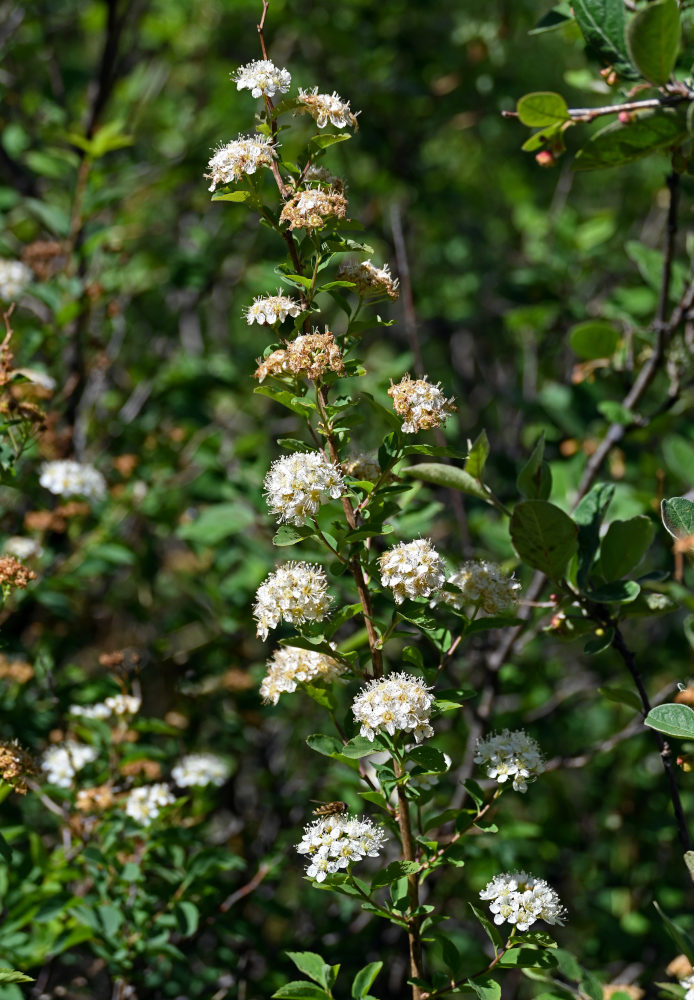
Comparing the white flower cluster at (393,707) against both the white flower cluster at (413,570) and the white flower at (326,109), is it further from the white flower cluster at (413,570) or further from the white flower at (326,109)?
the white flower at (326,109)

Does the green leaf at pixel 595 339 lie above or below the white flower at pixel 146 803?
above

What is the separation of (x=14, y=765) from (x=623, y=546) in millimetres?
874

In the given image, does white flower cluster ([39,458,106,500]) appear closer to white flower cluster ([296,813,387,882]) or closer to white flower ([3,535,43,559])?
white flower ([3,535,43,559])

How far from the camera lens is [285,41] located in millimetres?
3906

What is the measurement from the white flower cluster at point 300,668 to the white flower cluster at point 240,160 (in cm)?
58

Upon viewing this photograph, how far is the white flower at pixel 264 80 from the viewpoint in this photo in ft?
3.89

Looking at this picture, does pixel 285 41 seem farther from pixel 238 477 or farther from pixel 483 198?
pixel 238 477

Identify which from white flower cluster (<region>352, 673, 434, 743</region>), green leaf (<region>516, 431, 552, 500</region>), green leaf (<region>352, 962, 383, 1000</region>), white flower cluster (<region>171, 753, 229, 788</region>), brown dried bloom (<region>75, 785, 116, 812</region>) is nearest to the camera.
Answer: white flower cluster (<region>352, 673, 434, 743</region>)

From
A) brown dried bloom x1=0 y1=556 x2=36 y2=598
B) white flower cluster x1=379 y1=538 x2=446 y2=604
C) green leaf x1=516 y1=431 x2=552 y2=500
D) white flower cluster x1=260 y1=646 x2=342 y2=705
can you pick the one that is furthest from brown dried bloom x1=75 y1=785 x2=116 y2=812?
green leaf x1=516 y1=431 x2=552 y2=500

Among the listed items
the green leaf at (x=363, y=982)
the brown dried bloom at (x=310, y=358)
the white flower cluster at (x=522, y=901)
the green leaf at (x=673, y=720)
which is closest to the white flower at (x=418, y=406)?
the brown dried bloom at (x=310, y=358)

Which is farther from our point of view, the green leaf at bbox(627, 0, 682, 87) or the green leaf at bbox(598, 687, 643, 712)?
the green leaf at bbox(598, 687, 643, 712)

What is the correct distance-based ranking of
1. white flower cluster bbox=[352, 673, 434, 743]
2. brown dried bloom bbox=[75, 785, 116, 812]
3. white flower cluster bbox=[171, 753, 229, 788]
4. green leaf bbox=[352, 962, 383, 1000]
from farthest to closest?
white flower cluster bbox=[171, 753, 229, 788] < brown dried bloom bbox=[75, 785, 116, 812] < green leaf bbox=[352, 962, 383, 1000] < white flower cluster bbox=[352, 673, 434, 743]

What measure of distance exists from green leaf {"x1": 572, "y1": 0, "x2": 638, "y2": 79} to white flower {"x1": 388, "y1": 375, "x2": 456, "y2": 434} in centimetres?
62

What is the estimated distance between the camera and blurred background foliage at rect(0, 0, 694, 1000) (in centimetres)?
198
